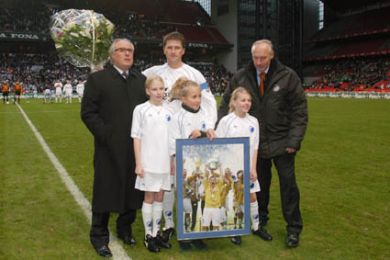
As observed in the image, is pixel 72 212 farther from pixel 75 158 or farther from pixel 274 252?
pixel 75 158

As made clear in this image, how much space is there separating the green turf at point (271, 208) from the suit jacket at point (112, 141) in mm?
572

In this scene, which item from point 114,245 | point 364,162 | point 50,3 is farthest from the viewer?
point 50,3

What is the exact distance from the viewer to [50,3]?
48969mm

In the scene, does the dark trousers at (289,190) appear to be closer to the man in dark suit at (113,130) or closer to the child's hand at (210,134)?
the child's hand at (210,134)

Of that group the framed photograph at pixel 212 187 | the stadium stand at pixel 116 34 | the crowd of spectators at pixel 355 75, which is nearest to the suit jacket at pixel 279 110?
the framed photograph at pixel 212 187

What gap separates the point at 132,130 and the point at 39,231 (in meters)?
1.83

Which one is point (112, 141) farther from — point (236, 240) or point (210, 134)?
point (236, 240)

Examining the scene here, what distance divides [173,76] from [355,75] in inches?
1841

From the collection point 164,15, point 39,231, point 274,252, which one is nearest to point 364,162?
point 274,252

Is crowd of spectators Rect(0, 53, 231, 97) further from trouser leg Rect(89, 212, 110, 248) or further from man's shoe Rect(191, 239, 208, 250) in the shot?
man's shoe Rect(191, 239, 208, 250)

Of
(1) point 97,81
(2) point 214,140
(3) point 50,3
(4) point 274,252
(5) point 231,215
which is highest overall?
(3) point 50,3

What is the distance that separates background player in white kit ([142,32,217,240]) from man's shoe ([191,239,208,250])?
10.3 inches

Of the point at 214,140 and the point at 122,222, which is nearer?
the point at 214,140

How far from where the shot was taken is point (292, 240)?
14.2ft
